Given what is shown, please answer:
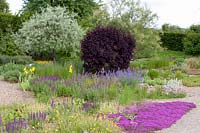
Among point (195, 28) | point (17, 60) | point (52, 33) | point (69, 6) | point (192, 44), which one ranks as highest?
point (69, 6)

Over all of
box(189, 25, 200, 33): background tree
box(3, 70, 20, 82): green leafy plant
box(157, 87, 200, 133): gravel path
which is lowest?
box(157, 87, 200, 133): gravel path

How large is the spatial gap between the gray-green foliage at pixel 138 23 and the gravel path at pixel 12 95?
373 inches

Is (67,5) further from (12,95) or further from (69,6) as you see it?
(12,95)

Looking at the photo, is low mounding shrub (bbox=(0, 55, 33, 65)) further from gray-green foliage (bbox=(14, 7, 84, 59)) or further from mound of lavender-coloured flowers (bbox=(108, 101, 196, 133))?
mound of lavender-coloured flowers (bbox=(108, 101, 196, 133))

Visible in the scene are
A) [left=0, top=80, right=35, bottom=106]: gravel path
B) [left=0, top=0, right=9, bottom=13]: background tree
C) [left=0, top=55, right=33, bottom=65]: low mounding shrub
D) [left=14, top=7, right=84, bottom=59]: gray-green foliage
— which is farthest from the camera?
[left=0, top=0, right=9, bottom=13]: background tree

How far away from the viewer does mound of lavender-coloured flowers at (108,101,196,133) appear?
25.2 ft

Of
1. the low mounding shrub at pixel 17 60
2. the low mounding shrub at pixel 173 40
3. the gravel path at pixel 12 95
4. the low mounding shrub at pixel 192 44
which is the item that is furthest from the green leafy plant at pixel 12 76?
the low mounding shrub at pixel 173 40

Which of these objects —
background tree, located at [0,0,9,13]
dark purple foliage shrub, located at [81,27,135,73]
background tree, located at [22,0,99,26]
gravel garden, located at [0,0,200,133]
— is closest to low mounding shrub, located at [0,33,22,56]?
gravel garden, located at [0,0,200,133]

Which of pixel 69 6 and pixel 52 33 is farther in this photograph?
pixel 69 6

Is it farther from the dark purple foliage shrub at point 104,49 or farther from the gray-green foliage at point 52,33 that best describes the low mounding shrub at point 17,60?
the dark purple foliage shrub at point 104,49

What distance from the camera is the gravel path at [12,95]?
10.3 meters

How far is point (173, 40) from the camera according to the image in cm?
3606

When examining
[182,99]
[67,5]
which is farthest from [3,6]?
[182,99]

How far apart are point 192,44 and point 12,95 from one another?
23.0 metres
